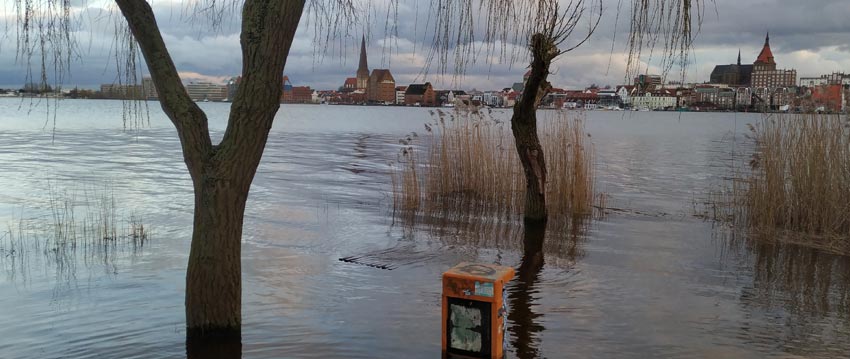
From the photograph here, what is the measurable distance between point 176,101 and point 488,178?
8453 mm

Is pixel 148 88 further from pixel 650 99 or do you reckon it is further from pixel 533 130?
pixel 533 130

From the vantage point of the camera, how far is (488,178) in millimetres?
12773

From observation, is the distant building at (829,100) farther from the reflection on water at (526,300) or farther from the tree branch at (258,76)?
the tree branch at (258,76)

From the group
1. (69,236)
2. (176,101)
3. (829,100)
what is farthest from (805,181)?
(69,236)

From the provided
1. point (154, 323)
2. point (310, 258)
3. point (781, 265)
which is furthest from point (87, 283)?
point (781, 265)

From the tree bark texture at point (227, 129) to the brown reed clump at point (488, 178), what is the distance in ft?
23.4

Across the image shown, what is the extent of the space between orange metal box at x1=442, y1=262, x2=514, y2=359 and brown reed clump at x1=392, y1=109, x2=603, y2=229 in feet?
22.3

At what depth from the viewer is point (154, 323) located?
19.4 ft

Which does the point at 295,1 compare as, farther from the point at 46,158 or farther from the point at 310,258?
the point at 46,158

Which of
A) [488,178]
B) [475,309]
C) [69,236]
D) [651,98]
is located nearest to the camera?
[475,309]

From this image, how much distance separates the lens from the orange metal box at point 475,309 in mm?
4633

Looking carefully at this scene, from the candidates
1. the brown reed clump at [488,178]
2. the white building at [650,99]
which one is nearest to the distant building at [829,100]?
the brown reed clump at [488,178]

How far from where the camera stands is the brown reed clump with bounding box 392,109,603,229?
1198 cm

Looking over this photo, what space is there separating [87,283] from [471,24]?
190 inches
